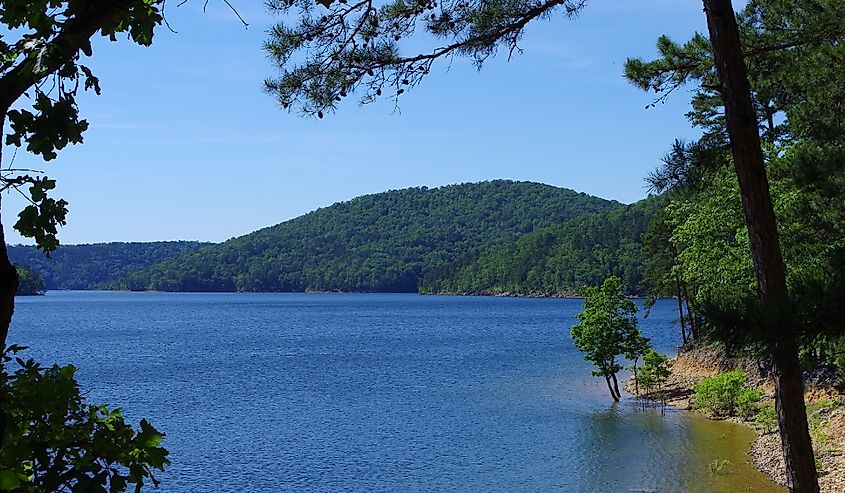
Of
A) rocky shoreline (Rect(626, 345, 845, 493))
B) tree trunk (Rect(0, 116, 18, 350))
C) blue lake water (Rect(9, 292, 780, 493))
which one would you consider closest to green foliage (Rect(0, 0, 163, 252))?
tree trunk (Rect(0, 116, 18, 350))

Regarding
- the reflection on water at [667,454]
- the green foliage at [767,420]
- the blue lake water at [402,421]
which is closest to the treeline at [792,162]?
the reflection on water at [667,454]

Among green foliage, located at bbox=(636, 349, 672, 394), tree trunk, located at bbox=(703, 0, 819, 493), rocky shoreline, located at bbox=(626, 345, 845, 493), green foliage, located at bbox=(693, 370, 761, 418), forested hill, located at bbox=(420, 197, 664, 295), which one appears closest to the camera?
tree trunk, located at bbox=(703, 0, 819, 493)

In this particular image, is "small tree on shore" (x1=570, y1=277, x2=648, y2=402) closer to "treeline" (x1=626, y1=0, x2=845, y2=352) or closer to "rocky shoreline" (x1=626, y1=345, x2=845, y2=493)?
"rocky shoreline" (x1=626, y1=345, x2=845, y2=493)

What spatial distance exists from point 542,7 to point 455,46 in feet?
3.04

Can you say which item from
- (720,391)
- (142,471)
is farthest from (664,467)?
(142,471)

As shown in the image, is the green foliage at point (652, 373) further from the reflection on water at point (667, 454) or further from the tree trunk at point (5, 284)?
the tree trunk at point (5, 284)

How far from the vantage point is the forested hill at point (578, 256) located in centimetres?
15612

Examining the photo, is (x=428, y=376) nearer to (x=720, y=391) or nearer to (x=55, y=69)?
(x=720, y=391)

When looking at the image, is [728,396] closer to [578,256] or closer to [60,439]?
[60,439]

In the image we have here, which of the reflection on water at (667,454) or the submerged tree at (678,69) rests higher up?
the submerged tree at (678,69)

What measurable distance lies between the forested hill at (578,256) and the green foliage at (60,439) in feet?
474

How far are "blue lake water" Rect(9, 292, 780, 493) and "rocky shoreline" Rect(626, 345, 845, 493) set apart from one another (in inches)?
27.5

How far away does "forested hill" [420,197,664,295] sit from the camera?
512 feet

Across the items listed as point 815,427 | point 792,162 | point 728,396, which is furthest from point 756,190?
point 728,396
